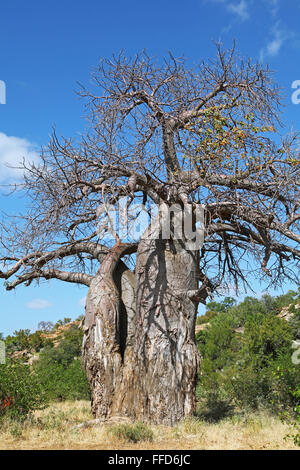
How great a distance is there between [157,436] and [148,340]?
1.56 metres

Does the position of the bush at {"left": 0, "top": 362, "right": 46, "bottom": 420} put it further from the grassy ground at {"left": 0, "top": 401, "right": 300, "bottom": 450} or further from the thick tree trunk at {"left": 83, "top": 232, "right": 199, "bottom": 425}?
the thick tree trunk at {"left": 83, "top": 232, "right": 199, "bottom": 425}

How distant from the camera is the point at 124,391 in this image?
798cm

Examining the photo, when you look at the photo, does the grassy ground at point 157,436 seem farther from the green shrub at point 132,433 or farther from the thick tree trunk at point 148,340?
the thick tree trunk at point 148,340

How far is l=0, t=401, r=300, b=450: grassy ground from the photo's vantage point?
628cm

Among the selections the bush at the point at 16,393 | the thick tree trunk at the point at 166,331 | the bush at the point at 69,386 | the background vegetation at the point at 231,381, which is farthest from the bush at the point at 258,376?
the bush at the point at 69,386

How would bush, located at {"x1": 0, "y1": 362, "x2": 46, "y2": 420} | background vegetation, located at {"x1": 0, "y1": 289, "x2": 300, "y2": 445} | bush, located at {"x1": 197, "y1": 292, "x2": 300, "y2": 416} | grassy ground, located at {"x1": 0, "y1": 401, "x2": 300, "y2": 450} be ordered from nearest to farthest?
grassy ground, located at {"x1": 0, "y1": 401, "x2": 300, "y2": 450}
bush, located at {"x1": 0, "y1": 362, "x2": 46, "y2": 420}
background vegetation, located at {"x1": 0, "y1": 289, "x2": 300, "y2": 445}
bush, located at {"x1": 197, "y1": 292, "x2": 300, "y2": 416}

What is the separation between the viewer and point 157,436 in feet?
22.1

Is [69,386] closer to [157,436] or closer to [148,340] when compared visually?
[148,340]

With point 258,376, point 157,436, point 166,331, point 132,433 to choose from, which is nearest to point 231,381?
point 258,376

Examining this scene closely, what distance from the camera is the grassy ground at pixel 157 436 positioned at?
6.28 m

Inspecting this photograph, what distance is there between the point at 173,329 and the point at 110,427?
1824 mm

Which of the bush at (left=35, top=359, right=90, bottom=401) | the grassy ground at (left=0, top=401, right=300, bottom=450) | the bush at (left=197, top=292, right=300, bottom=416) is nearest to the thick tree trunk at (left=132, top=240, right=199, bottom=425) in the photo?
the grassy ground at (left=0, top=401, right=300, bottom=450)

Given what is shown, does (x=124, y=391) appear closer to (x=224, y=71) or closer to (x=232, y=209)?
(x=232, y=209)

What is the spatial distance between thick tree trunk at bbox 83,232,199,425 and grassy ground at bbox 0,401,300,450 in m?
0.52
